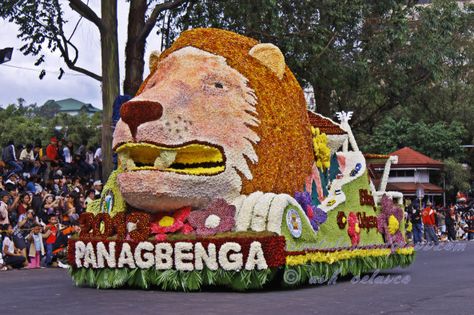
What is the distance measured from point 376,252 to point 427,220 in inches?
548

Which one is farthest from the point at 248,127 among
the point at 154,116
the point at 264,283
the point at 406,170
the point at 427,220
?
the point at 406,170

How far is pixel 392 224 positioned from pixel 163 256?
5158 millimetres

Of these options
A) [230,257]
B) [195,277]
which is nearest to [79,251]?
[195,277]

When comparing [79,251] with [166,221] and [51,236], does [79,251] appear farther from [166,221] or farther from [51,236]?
[51,236]

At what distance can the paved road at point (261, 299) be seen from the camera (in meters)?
9.78

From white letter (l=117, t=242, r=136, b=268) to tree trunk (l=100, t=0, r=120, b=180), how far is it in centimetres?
732

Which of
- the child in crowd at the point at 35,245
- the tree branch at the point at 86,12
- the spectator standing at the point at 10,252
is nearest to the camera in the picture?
the spectator standing at the point at 10,252

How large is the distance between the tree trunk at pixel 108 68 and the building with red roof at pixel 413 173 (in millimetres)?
22947

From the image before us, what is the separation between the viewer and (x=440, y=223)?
117ft

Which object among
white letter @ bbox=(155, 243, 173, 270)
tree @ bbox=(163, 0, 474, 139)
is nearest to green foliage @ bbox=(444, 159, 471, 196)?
tree @ bbox=(163, 0, 474, 139)

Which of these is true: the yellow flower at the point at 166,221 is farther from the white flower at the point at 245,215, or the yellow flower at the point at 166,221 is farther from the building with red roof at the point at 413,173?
the building with red roof at the point at 413,173

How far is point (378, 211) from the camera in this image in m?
15.6

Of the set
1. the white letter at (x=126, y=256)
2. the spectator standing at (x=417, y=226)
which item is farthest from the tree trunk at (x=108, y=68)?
the spectator standing at (x=417, y=226)

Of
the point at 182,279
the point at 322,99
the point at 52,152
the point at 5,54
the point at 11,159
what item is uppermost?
the point at 5,54
